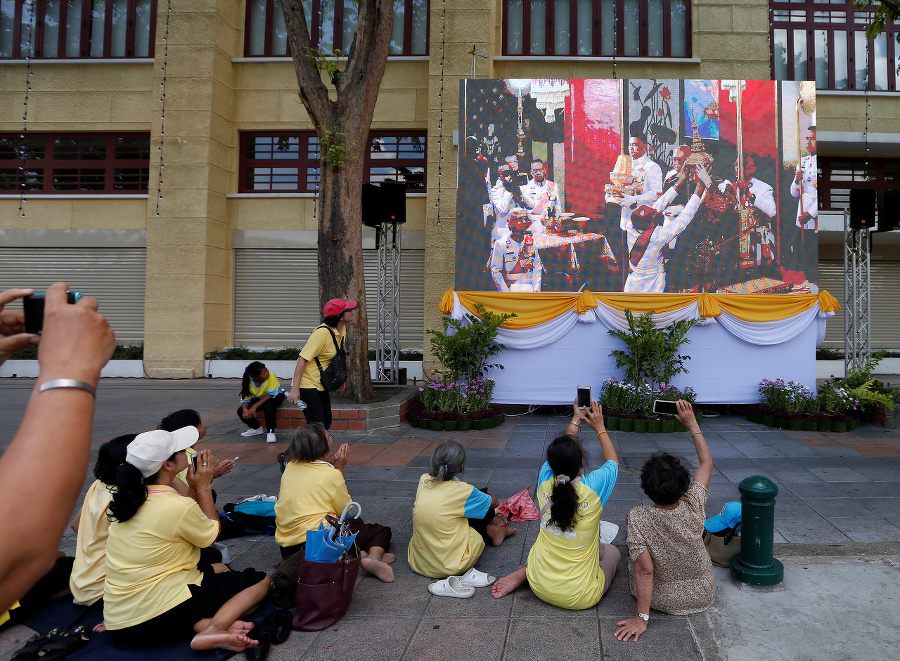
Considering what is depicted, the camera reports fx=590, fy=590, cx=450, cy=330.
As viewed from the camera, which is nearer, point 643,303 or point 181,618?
point 181,618

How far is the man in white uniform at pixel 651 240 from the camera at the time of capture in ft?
37.3

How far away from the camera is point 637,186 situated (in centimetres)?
1159

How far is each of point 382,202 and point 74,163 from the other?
12.5 meters

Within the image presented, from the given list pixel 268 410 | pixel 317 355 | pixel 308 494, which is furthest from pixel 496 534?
pixel 268 410

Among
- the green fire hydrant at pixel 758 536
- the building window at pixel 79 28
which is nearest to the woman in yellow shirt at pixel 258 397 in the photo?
the green fire hydrant at pixel 758 536

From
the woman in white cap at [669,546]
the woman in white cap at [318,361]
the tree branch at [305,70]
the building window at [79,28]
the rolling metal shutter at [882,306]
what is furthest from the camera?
the rolling metal shutter at [882,306]

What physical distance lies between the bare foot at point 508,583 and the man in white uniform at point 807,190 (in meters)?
10.4

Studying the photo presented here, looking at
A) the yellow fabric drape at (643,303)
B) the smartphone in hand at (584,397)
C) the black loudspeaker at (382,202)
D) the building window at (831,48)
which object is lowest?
the smartphone in hand at (584,397)

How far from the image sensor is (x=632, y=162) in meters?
11.7

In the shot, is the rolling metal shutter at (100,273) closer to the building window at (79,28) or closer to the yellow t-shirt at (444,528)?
the building window at (79,28)

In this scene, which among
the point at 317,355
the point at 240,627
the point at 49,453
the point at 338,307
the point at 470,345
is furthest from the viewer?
the point at 470,345

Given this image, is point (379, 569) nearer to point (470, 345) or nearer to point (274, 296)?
point (470, 345)

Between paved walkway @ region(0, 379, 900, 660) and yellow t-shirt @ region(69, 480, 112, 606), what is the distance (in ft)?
1.27

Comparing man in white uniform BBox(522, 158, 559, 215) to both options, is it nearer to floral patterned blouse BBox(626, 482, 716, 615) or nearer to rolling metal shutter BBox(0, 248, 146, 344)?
floral patterned blouse BBox(626, 482, 716, 615)
